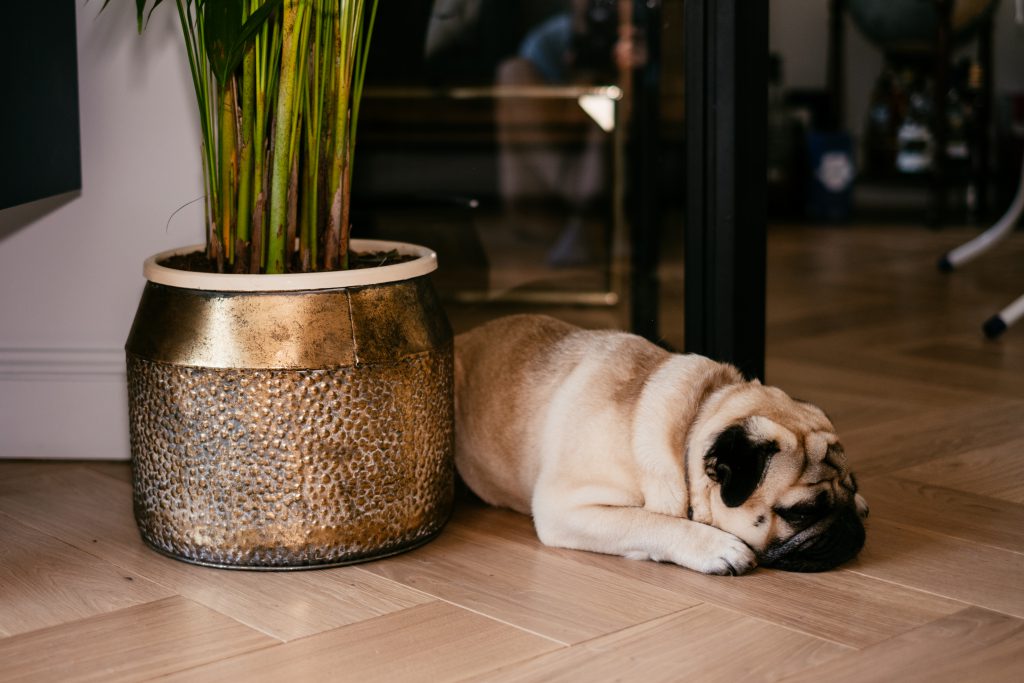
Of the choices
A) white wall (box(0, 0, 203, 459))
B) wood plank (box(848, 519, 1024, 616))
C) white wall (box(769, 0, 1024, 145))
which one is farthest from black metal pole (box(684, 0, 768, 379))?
white wall (box(769, 0, 1024, 145))

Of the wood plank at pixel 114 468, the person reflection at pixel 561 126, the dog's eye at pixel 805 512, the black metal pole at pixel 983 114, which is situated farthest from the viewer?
the black metal pole at pixel 983 114

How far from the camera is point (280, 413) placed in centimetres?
128

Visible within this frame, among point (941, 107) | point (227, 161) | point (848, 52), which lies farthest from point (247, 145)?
point (848, 52)

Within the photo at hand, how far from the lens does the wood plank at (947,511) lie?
1424mm

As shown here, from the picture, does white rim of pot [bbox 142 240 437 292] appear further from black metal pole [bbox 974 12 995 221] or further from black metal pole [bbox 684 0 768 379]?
black metal pole [bbox 974 12 995 221]

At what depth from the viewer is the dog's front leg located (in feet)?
4.23

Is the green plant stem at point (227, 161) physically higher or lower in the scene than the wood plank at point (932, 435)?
higher

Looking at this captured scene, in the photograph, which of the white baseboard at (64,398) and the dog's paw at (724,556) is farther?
the white baseboard at (64,398)

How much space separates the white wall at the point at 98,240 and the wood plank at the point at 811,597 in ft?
2.58

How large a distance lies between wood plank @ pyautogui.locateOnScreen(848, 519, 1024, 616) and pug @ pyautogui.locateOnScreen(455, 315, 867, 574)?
47 millimetres

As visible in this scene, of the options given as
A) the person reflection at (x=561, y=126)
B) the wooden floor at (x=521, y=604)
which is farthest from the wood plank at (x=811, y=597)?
the person reflection at (x=561, y=126)

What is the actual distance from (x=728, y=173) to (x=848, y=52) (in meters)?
4.01

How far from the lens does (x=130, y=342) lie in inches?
54.2

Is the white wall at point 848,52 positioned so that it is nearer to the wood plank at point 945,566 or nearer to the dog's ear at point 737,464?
the wood plank at point 945,566
